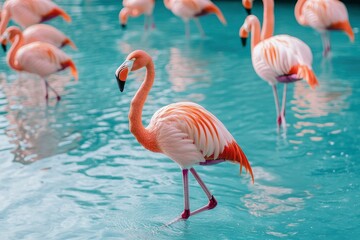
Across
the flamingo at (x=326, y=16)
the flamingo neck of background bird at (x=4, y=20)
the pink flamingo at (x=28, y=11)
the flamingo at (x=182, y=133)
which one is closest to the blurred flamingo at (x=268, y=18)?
the flamingo at (x=326, y=16)

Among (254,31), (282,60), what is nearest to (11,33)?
(254,31)

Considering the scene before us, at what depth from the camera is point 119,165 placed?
437 cm

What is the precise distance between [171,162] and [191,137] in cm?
123

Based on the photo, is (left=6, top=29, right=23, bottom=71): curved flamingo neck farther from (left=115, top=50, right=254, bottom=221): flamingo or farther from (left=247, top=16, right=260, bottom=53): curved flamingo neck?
(left=115, top=50, right=254, bottom=221): flamingo

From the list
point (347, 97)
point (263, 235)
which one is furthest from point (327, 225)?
point (347, 97)

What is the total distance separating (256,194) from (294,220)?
1.35ft

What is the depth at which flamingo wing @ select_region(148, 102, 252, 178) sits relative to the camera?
10.5 feet

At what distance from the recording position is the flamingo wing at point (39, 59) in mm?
5832

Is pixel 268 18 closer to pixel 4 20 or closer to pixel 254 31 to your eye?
pixel 254 31

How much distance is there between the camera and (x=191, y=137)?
10.6ft

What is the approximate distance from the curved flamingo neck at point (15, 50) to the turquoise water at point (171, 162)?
38 cm

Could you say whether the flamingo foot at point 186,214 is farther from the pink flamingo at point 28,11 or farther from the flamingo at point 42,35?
the pink flamingo at point 28,11

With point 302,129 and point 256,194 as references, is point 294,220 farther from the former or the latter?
point 302,129

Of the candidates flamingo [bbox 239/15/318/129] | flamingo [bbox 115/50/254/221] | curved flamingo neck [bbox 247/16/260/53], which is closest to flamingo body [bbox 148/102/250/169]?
flamingo [bbox 115/50/254/221]
